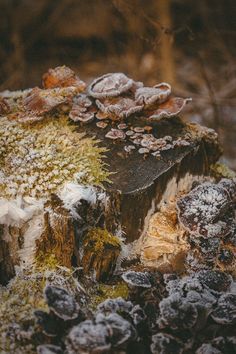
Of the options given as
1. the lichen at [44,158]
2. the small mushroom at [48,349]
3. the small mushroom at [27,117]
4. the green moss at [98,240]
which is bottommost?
the small mushroom at [48,349]

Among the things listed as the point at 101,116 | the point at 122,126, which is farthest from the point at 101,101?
the point at 122,126

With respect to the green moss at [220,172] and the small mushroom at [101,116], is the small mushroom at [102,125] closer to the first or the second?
the small mushroom at [101,116]

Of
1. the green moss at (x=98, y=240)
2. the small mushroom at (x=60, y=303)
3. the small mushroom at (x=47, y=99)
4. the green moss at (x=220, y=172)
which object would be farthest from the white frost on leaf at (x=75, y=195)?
the green moss at (x=220, y=172)

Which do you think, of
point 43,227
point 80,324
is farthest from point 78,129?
point 80,324

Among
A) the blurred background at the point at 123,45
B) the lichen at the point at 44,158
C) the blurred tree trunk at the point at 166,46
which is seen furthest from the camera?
the blurred background at the point at 123,45

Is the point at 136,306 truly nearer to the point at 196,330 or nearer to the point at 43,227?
the point at 196,330

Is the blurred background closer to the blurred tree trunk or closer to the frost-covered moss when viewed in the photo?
the blurred tree trunk

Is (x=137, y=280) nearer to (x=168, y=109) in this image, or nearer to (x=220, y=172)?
(x=168, y=109)
